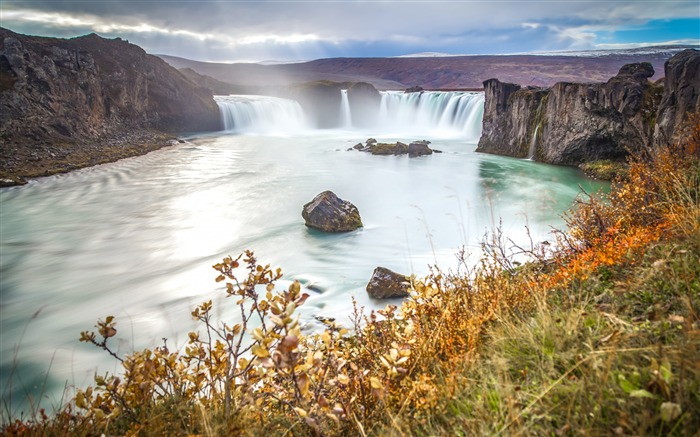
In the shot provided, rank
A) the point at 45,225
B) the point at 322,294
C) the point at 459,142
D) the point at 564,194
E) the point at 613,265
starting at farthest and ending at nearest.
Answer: the point at 459,142
the point at 564,194
the point at 45,225
the point at 322,294
the point at 613,265

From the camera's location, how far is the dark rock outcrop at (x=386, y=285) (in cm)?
646

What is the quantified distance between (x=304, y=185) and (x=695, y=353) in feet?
51.6

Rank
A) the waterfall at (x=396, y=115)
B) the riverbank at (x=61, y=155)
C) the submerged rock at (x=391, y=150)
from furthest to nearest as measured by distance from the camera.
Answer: the waterfall at (x=396, y=115)
the submerged rock at (x=391, y=150)
the riverbank at (x=61, y=155)

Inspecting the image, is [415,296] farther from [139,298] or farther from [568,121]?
[568,121]

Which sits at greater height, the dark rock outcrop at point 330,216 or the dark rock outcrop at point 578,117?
the dark rock outcrop at point 578,117

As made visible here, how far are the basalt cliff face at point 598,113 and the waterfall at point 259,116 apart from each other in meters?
26.1

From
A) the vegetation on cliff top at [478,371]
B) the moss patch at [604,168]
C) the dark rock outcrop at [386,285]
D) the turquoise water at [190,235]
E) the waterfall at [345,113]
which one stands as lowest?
the turquoise water at [190,235]

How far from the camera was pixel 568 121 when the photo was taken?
60.3 feet

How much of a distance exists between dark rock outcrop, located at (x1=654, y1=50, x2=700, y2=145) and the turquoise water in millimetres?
3086

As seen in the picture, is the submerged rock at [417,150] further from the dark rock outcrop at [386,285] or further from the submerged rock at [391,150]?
the dark rock outcrop at [386,285]

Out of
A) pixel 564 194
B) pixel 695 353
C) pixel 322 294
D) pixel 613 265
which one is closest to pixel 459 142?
pixel 564 194

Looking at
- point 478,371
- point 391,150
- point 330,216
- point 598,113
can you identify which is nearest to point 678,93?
point 598,113

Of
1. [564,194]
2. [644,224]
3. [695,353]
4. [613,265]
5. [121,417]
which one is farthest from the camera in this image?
[564,194]

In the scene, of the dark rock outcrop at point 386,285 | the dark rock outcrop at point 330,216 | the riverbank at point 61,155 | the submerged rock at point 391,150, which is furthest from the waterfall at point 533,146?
the riverbank at point 61,155
